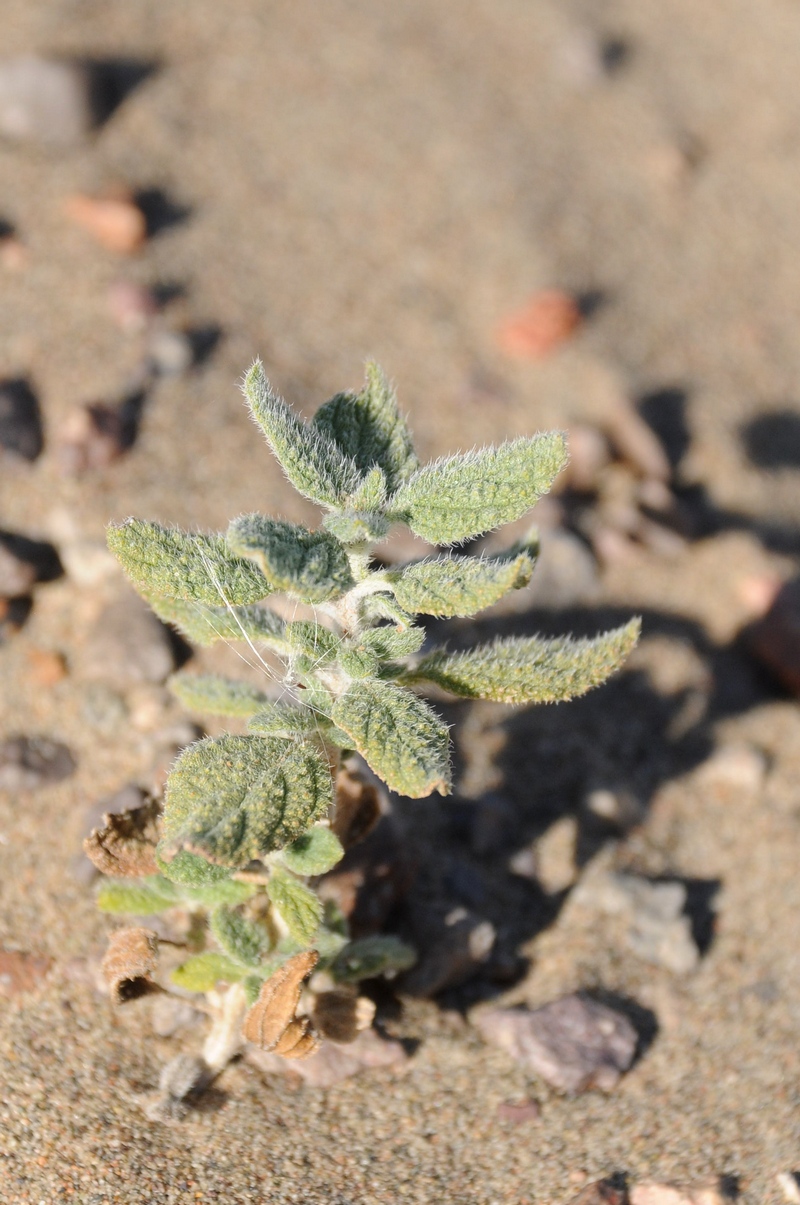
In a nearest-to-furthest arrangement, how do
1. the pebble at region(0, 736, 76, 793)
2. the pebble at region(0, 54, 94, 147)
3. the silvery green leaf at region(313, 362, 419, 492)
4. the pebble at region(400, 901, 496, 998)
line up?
the silvery green leaf at region(313, 362, 419, 492)
the pebble at region(400, 901, 496, 998)
the pebble at region(0, 736, 76, 793)
the pebble at region(0, 54, 94, 147)

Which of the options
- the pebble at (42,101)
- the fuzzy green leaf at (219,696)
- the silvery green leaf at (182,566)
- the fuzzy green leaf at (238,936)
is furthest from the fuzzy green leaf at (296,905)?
the pebble at (42,101)

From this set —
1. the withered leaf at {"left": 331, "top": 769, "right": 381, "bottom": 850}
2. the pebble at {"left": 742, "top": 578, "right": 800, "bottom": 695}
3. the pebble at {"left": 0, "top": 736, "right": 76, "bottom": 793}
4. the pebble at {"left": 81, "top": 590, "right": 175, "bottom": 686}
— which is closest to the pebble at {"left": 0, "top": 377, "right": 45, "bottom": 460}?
the pebble at {"left": 81, "top": 590, "right": 175, "bottom": 686}

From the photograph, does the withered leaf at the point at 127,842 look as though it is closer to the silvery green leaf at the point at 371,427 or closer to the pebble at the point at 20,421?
the silvery green leaf at the point at 371,427

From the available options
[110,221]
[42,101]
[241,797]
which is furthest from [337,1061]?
[42,101]

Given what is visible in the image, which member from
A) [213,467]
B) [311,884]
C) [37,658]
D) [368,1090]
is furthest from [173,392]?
[368,1090]

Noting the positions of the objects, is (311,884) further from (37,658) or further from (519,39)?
(519,39)

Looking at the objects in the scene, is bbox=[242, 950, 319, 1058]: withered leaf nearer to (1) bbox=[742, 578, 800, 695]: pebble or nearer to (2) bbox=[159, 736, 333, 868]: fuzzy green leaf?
(2) bbox=[159, 736, 333, 868]: fuzzy green leaf
